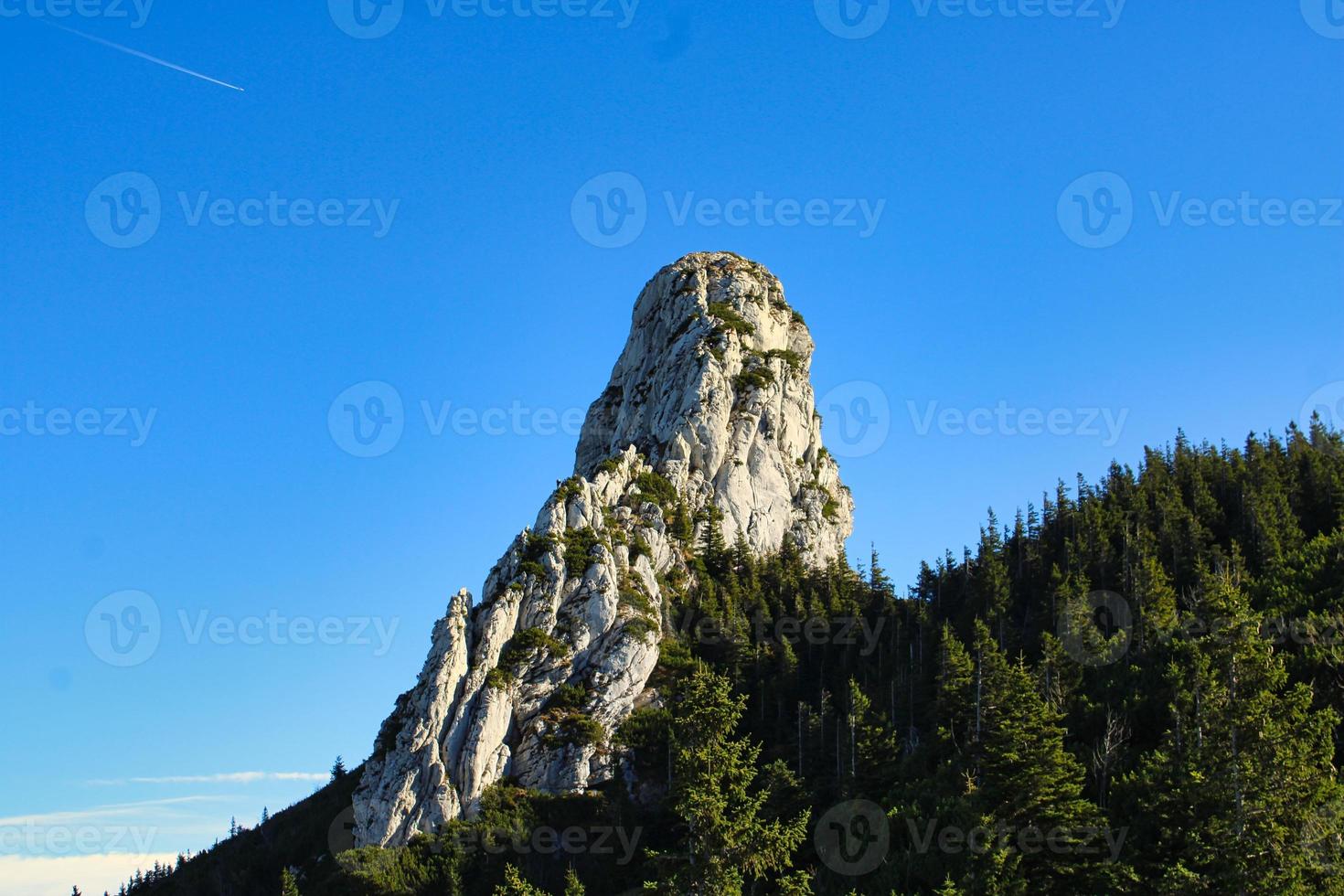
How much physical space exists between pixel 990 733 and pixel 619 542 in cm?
5266

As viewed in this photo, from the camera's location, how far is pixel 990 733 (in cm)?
5244

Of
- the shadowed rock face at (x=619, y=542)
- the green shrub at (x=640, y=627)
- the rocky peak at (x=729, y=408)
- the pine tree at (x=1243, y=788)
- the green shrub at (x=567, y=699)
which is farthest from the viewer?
the rocky peak at (x=729, y=408)

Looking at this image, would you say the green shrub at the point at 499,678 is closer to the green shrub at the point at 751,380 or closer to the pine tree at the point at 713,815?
the pine tree at the point at 713,815

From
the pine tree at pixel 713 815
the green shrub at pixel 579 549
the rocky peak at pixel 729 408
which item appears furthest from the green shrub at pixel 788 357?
the pine tree at pixel 713 815

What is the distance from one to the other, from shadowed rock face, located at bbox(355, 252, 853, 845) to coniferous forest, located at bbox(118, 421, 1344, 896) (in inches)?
123

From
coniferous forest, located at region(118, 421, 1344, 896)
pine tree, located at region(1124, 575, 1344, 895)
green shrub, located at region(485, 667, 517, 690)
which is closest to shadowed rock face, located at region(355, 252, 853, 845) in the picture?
green shrub, located at region(485, 667, 517, 690)

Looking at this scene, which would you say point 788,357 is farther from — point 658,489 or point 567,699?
point 567,699

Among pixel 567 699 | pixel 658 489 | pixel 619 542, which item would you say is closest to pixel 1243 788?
pixel 567 699

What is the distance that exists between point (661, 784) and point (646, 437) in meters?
51.2

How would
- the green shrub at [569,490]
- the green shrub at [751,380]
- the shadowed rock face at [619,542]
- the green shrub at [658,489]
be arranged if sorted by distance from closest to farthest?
1. the shadowed rock face at [619,542]
2. the green shrub at [569,490]
3. the green shrub at [658,489]
4. the green shrub at [751,380]

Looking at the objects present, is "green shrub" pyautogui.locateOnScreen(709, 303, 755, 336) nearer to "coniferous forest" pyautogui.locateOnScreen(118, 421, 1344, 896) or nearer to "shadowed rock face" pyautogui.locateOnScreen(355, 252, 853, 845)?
"shadowed rock face" pyautogui.locateOnScreen(355, 252, 853, 845)

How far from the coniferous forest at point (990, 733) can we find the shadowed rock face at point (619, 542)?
10.2 ft

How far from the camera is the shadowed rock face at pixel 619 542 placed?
80.0 meters

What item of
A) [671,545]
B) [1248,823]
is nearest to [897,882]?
[1248,823]
